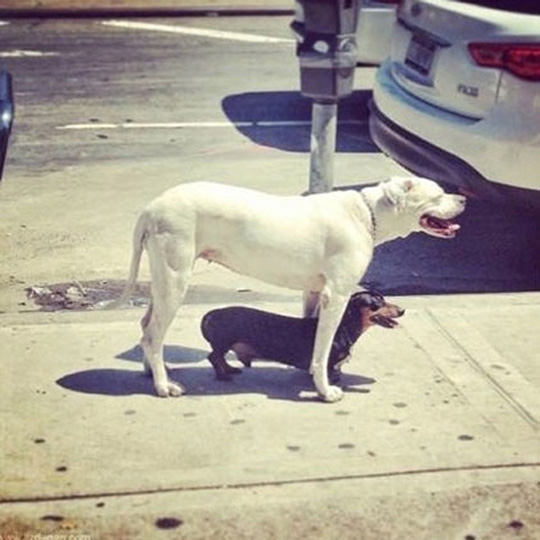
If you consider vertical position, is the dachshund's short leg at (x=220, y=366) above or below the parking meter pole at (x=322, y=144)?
below

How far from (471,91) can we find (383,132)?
93 cm

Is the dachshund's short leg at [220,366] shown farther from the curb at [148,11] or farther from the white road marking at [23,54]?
the curb at [148,11]

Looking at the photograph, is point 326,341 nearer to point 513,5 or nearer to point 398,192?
point 398,192

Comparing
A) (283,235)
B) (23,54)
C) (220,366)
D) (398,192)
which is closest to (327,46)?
(398,192)

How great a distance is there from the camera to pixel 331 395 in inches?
196

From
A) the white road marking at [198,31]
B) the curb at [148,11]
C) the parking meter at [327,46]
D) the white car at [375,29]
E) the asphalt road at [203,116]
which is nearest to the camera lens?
the parking meter at [327,46]

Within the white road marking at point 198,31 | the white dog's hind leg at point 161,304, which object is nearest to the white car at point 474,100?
the white dog's hind leg at point 161,304

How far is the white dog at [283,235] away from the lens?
475cm

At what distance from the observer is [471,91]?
6430 mm

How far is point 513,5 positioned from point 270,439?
313cm

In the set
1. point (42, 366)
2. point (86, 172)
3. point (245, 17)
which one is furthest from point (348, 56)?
point (245, 17)

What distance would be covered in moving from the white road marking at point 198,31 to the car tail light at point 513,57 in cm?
860

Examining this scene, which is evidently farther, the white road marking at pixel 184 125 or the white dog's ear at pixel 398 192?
the white road marking at pixel 184 125

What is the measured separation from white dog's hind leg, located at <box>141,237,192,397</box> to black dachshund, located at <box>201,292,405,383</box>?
0.76ft
